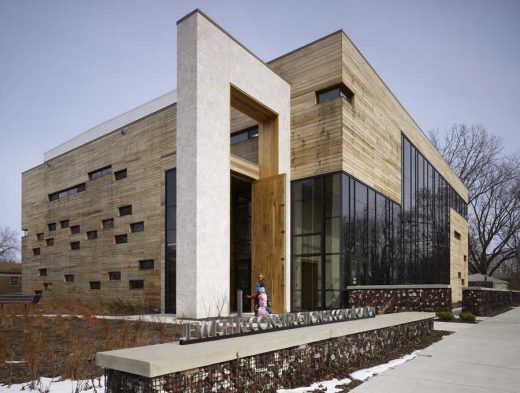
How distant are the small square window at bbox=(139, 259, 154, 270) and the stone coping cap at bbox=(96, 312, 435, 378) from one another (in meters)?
16.5

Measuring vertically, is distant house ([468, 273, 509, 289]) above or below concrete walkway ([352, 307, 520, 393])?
below

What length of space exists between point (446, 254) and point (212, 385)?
3282 centimetres

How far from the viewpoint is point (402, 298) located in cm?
1680

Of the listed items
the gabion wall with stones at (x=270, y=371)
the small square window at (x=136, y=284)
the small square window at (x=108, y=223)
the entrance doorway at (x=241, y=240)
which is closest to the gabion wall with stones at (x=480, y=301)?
the entrance doorway at (x=241, y=240)

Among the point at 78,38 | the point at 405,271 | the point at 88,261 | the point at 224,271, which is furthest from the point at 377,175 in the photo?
the point at 88,261

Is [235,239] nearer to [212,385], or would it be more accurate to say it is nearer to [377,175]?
[377,175]

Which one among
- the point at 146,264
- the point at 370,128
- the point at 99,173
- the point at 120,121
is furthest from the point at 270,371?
the point at 120,121

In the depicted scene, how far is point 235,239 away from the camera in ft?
71.2

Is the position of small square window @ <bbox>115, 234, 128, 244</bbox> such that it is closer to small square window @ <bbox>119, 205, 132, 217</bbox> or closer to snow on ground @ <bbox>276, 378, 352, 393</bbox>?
small square window @ <bbox>119, 205, 132, 217</bbox>

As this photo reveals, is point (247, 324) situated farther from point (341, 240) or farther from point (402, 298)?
point (402, 298)

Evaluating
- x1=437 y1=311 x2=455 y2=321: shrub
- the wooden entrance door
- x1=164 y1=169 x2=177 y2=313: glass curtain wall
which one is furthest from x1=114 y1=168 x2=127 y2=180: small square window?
x1=437 y1=311 x2=455 y2=321: shrub

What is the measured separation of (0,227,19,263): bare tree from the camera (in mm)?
84206

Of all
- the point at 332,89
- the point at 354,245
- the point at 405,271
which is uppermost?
the point at 332,89

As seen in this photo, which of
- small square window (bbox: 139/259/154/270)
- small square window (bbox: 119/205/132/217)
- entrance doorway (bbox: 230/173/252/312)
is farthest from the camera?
small square window (bbox: 119/205/132/217)
